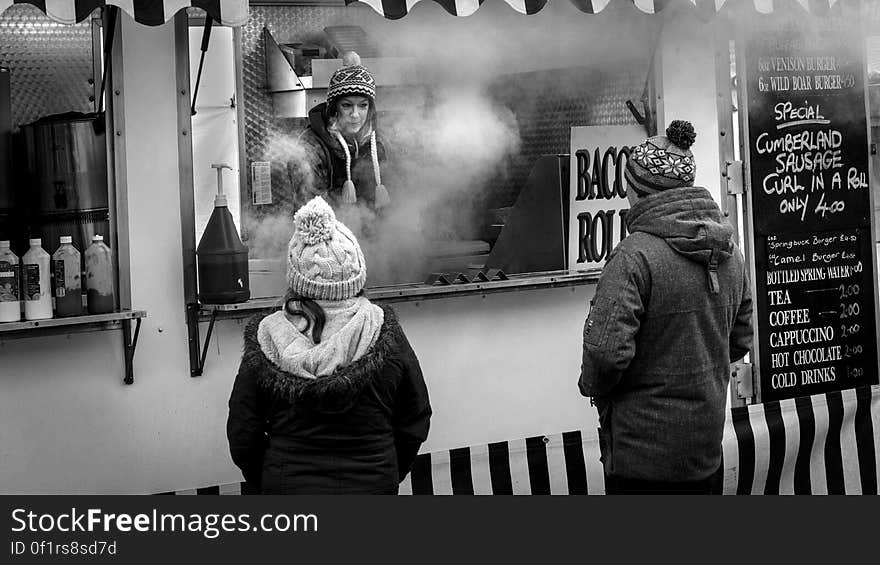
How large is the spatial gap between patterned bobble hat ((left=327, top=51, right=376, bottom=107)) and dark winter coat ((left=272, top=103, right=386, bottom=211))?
12cm

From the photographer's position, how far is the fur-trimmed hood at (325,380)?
11.5 feet

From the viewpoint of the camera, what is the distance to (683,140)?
3920mm

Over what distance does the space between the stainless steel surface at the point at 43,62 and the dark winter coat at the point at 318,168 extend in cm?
97

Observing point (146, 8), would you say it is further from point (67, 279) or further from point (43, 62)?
point (67, 279)

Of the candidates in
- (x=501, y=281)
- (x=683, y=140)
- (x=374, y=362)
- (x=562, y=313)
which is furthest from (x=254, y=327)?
(x=562, y=313)

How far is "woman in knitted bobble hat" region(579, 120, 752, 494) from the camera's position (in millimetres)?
3803

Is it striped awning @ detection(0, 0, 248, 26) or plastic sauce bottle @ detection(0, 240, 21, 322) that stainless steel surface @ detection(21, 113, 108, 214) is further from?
striped awning @ detection(0, 0, 248, 26)

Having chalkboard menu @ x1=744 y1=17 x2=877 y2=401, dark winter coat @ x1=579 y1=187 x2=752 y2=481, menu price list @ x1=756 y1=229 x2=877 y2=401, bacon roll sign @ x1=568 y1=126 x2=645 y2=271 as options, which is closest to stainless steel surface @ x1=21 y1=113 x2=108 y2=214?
dark winter coat @ x1=579 y1=187 x2=752 y2=481

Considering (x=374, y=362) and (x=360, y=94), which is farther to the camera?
(x=360, y=94)

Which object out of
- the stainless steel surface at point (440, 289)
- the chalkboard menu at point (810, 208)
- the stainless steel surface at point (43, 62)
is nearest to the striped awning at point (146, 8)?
the stainless steel surface at point (43, 62)

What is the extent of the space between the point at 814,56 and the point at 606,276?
10.8 feet

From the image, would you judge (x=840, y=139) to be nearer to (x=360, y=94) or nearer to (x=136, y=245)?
(x=360, y=94)

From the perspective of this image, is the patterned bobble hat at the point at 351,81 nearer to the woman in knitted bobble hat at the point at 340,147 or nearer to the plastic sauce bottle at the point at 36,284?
the woman in knitted bobble hat at the point at 340,147

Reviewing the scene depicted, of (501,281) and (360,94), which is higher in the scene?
(360,94)
